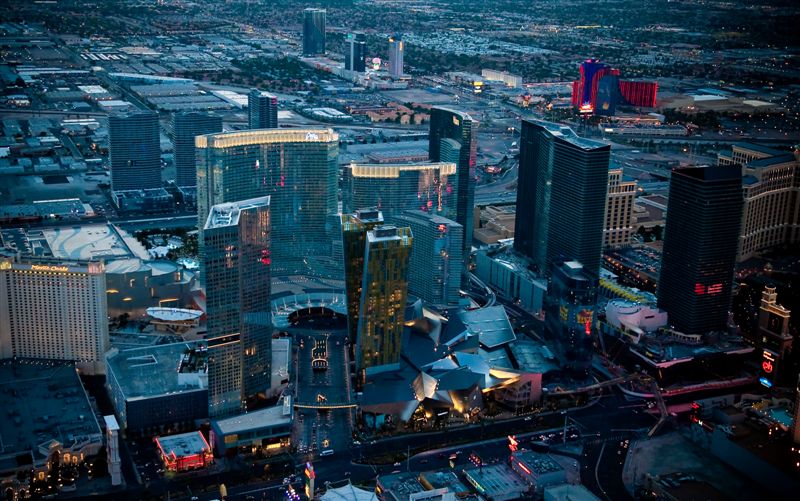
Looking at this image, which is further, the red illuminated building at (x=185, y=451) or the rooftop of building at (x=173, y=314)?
the rooftop of building at (x=173, y=314)

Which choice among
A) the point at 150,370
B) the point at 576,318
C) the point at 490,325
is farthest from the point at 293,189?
the point at 576,318

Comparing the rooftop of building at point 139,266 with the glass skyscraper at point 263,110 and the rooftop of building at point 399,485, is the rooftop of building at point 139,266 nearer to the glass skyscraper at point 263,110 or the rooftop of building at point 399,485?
the glass skyscraper at point 263,110

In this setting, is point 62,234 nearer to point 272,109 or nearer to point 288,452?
point 272,109

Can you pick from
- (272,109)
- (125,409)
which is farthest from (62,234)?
(125,409)

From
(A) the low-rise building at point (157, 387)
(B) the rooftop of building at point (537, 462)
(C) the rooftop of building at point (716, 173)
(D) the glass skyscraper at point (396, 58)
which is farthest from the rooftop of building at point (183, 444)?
(D) the glass skyscraper at point (396, 58)

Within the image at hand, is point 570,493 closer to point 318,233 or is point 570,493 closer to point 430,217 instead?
point 430,217

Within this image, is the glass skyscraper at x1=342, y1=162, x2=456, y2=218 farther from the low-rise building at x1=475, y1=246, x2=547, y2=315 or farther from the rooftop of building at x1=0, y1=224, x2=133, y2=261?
the rooftop of building at x1=0, y1=224, x2=133, y2=261
